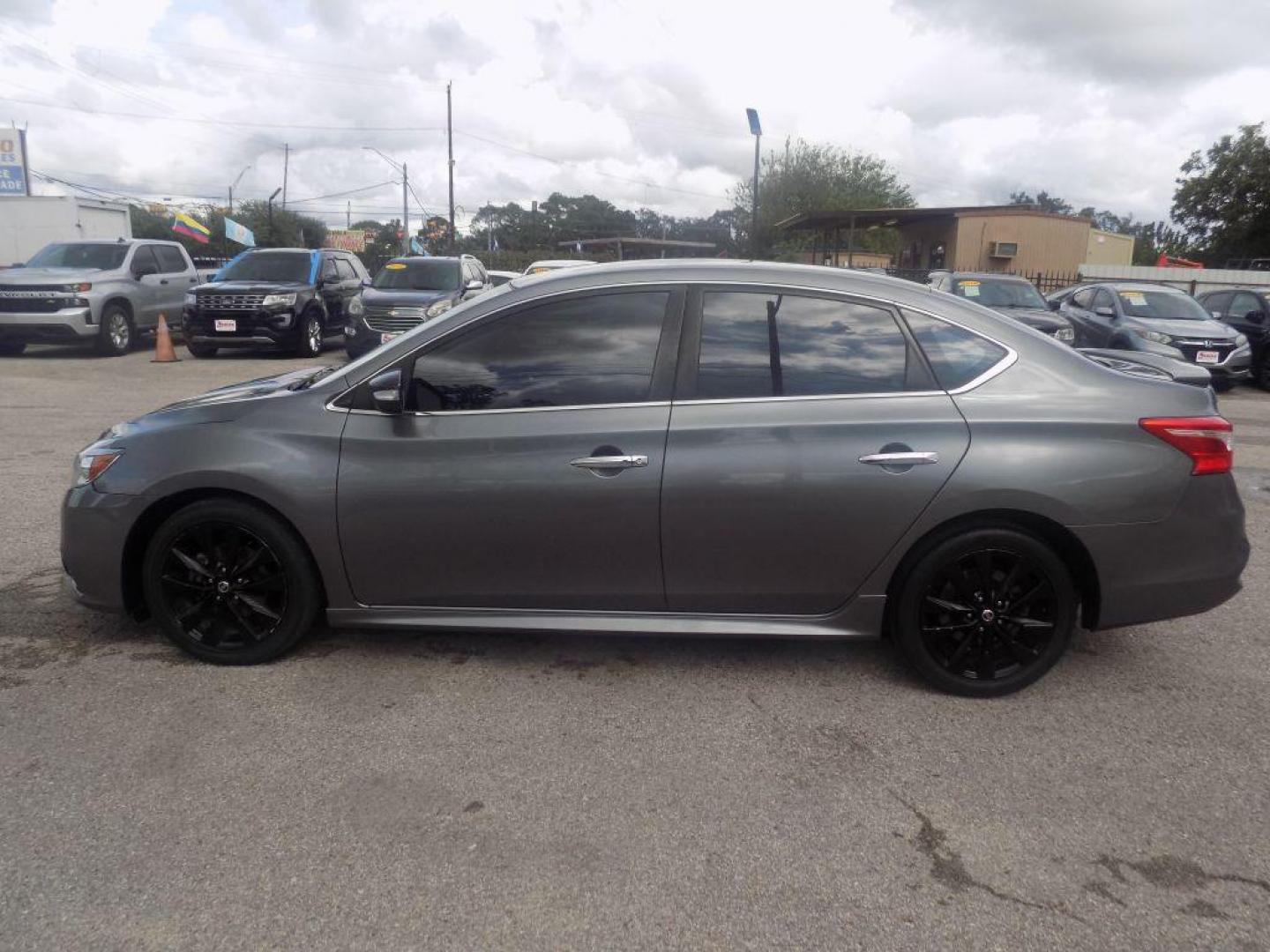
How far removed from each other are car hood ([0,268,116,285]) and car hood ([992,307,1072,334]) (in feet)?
45.1

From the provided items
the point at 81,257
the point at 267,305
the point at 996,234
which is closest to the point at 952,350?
the point at 267,305

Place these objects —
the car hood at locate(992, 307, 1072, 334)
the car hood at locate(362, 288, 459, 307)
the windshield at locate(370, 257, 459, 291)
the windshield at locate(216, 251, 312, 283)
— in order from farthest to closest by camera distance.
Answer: the windshield at locate(216, 251, 312, 283) → the windshield at locate(370, 257, 459, 291) → the car hood at locate(992, 307, 1072, 334) → the car hood at locate(362, 288, 459, 307)

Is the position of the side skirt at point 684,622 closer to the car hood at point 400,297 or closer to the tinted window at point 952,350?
the tinted window at point 952,350

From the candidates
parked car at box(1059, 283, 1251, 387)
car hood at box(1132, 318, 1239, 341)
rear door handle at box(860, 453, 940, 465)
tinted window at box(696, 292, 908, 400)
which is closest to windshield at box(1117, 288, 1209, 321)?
parked car at box(1059, 283, 1251, 387)

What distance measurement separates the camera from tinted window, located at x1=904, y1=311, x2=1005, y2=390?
3.71m

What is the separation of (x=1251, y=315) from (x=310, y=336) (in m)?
15.0

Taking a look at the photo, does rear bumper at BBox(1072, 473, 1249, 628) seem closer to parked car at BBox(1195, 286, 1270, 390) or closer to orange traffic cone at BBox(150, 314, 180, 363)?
parked car at BBox(1195, 286, 1270, 390)

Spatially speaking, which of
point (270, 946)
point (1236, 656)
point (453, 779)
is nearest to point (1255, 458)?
point (1236, 656)

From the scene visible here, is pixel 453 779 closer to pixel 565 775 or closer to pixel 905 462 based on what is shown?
pixel 565 775

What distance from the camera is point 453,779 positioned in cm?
316

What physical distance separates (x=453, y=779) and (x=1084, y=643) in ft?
9.42

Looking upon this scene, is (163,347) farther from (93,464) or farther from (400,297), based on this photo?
(93,464)

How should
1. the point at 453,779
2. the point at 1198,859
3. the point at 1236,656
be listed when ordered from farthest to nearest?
the point at 1236,656, the point at 453,779, the point at 1198,859

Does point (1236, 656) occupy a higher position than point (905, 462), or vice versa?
point (905, 462)
